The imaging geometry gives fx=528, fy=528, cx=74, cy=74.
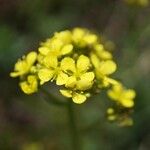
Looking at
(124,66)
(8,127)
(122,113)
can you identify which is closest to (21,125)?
(8,127)

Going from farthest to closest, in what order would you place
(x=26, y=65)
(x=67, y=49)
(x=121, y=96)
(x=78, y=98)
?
(x=121, y=96) → (x=26, y=65) → (x=67, y=49) → (x=78, y=98)

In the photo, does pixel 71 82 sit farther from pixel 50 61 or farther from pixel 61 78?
pixel 50 61

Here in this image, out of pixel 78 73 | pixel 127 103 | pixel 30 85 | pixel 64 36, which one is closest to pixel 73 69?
pixel 78 73

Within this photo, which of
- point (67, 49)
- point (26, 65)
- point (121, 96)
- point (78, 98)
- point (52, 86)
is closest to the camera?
point (78, 98)

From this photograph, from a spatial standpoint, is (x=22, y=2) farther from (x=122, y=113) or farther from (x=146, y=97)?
(x=122, y=113)

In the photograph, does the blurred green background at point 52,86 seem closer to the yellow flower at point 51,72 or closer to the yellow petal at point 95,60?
the yellow petal at point 95,60

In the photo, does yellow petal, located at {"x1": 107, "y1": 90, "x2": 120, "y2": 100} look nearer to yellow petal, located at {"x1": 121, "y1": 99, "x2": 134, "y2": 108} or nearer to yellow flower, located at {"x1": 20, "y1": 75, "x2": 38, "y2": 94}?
yellow petal, located at {"x1": 121, "y1": 99, "x2": 134, "y2": 108}

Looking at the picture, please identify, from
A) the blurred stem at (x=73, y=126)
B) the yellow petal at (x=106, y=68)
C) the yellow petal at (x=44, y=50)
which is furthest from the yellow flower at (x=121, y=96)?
the yellow petal at (x=44, y=50)
